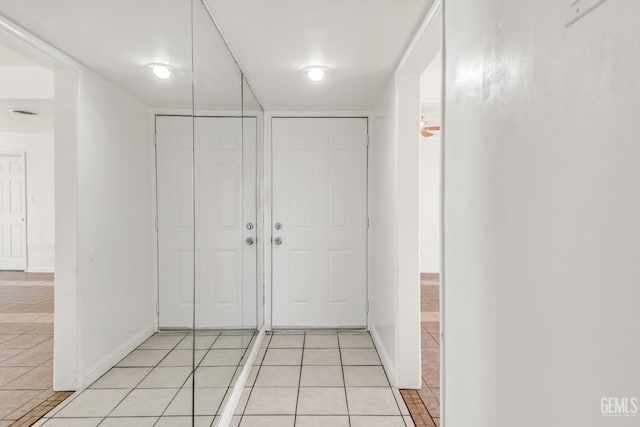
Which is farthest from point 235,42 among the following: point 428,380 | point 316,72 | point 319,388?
point 428,380

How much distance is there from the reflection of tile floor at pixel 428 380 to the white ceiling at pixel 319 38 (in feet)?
7.51

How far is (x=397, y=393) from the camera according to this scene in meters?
2.54

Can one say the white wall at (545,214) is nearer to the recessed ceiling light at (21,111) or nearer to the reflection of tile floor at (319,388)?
the recessed ceiling light at (21,111)

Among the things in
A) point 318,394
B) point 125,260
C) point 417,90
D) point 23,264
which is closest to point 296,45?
point 417,90

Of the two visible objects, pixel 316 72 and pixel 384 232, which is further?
pixel 384 232

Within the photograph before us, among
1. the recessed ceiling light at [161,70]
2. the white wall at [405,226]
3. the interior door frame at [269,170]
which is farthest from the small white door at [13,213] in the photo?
the interior door frame at [269,170]

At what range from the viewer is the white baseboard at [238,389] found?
6.91 feet

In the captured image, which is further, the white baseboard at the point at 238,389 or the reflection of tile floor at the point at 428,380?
the reflection of tile floor at the point at 428,380

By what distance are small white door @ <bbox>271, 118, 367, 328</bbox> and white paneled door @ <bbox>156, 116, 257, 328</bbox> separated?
1.06 meters

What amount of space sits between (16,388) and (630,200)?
1010 mm

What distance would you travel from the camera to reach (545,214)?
0.83 metres

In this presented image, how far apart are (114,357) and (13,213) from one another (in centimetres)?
58

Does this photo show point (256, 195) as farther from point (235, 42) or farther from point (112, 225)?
point (112, 225)

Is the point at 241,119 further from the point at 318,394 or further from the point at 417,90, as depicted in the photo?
the point at 318,394
